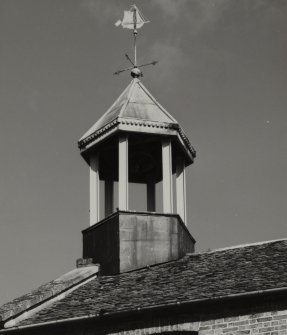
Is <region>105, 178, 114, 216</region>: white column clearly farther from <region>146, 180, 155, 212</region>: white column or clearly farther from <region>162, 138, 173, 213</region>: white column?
<region>162, 138, 173, 213</region>: white column

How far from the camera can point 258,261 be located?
17672 millimetres

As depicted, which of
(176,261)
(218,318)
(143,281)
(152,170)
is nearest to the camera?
(218,318)

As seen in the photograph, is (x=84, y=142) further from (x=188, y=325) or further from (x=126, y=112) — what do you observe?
(x=188, y=325)

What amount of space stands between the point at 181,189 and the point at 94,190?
232 centimetres

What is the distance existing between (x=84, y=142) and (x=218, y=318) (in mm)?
7649

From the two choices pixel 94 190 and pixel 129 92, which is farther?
pixel 129 92

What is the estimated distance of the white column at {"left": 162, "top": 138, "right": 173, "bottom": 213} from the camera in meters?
20.9

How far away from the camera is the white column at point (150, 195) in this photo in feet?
73.2

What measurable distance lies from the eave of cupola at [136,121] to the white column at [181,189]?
0.95 ft

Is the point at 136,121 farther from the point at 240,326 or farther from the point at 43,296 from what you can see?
the point at 240,326

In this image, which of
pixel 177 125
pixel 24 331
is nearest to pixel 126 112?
pixel 177 125

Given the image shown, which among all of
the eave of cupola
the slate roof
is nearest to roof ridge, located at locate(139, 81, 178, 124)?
the eave of cupola

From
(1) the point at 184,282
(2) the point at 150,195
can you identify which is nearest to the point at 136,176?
(2) the point at 150,195

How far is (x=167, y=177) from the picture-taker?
69.0ft
